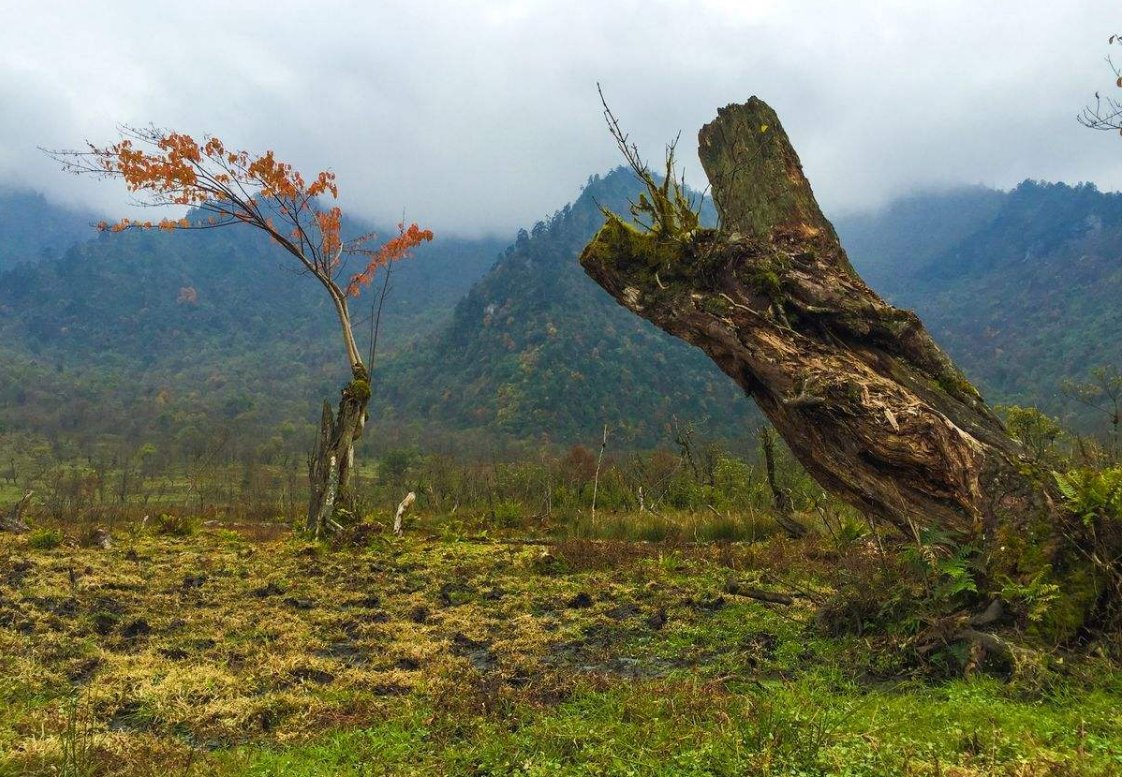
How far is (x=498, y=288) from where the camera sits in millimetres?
127375

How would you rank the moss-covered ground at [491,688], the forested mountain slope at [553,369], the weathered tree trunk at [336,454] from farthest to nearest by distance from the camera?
1. the forested mountain slope at [553,369]
2. the weathered tree trunk at [336,454]
3. the moss-covered ground at [491,688]

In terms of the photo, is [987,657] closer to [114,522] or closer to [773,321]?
[773,321]

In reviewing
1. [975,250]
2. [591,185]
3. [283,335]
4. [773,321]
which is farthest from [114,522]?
[975,250]

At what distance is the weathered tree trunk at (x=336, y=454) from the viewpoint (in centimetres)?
1351

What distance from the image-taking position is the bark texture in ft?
18.0

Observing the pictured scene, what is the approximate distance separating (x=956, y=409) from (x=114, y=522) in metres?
20.5

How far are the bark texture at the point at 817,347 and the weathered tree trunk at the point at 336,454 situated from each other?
767cm

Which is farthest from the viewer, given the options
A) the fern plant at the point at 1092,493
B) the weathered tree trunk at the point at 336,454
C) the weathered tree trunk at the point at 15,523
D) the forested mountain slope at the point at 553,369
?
the forested mountain slope at the point at 553,369

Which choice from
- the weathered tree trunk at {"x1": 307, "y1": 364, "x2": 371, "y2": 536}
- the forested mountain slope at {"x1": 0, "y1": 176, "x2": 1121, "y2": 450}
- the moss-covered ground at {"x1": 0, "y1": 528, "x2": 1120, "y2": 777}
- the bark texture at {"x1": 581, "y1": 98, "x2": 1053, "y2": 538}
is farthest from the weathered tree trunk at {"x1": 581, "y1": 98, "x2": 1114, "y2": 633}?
the forested mountain slope at {"x1": 0, "y1": 176, "x2": 1121, "y2": 450}

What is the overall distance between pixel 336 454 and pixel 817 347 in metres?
10.4

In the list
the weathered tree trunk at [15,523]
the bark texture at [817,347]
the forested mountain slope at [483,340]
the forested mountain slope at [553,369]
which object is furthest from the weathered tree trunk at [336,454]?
the forested mountain slope at [483,340]

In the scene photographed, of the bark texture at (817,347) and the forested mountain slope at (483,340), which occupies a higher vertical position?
the forested mountain slope at (483,340)

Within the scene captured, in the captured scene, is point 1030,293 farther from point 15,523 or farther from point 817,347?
point 15,523

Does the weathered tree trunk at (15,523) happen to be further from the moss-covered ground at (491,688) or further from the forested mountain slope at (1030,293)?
the forested mountain slope at (1030,293)
